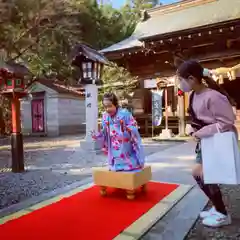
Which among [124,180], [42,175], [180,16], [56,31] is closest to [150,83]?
[180,16]

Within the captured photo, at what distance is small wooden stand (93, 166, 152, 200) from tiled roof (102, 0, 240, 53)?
7162 millimetres

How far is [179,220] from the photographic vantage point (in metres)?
2.64

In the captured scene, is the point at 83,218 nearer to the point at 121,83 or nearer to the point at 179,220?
the point at 179,220

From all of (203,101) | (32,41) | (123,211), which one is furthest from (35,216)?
(32,41)

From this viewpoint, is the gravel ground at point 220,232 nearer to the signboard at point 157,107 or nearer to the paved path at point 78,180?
the paved path at point 78,180

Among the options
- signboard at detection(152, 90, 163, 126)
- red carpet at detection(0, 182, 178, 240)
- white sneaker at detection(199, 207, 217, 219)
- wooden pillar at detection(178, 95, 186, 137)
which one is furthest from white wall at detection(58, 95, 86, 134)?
white sneaker at detection(199, 207, 217, 219)

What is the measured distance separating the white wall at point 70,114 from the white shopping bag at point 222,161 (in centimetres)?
1358

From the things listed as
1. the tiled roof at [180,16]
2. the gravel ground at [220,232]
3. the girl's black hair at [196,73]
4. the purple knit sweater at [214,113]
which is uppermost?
the tiled roof at [180,16]

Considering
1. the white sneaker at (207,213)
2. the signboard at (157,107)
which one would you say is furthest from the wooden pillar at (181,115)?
the white sneaker at (207,213)

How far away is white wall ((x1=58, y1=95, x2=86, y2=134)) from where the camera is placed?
608 inches

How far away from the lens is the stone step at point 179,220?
233 centimetres

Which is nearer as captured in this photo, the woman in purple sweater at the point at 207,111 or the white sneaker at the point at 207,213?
the woman in purple sweater at the point at 207,111

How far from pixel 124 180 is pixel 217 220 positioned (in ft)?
3.81

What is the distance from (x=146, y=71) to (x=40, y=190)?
8.78 metres
